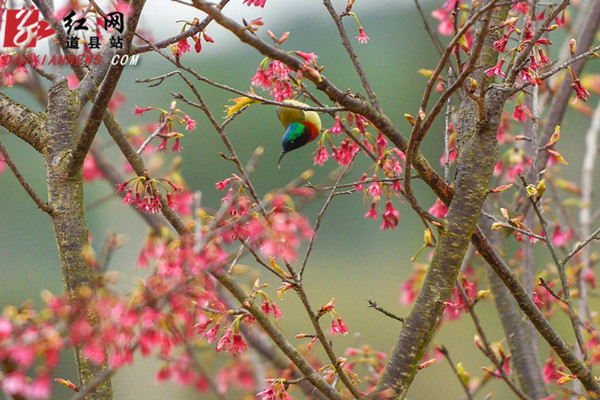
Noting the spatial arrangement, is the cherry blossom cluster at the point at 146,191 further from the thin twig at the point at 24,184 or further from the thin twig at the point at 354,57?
the thin twig at the point at 354,57

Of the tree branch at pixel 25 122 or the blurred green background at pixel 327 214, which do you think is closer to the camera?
the tree branch at pixel 25 122

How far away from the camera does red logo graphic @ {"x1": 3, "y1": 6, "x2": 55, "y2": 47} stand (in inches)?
38.2

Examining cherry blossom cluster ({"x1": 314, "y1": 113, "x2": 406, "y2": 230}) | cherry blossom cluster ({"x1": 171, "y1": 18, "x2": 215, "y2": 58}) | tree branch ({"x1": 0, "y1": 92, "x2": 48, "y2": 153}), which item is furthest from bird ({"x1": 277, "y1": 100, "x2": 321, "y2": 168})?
tree branch ({"x1": 0, "y1": 92, "x2": 48, "y2": 153})

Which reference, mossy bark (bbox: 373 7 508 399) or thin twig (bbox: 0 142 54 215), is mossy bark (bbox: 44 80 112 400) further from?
mossy bark (bbox: 373 7 508 399)

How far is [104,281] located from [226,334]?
0.27 metres

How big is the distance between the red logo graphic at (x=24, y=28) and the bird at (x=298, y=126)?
0.49 m

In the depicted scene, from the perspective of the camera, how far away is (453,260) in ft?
2.53

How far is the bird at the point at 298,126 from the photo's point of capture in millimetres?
1225

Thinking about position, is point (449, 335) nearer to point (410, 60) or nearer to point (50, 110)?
point (410, 60)

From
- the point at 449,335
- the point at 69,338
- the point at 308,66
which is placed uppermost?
the point at 449,335

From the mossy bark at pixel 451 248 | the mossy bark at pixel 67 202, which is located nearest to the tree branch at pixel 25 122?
the mossy bark at pixel 67 202

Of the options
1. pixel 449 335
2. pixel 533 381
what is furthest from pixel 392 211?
pixel 449 335

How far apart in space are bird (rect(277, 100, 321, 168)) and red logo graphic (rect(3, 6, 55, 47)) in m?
0.49

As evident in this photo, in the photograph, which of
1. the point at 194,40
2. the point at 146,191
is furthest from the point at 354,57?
the point at 146,191
